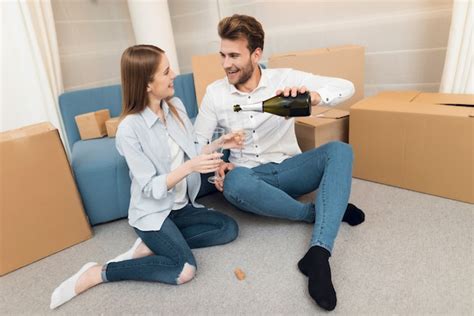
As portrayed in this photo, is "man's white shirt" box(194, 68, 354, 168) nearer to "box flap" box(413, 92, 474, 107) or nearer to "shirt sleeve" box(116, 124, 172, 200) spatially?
A: "shirt sleeve" box(116, 124, 172, 200)

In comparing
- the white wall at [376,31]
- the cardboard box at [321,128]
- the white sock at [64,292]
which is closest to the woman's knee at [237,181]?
the cardboard box at [321,128]

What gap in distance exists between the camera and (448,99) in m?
1.62

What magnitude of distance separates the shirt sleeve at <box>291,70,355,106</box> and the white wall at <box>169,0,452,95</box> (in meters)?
0.84

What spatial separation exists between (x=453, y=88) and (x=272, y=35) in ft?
4.28

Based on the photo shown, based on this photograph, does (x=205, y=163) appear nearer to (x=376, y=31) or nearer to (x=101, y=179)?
(x=101, y=179)

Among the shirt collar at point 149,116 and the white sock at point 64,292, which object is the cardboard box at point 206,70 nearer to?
the shirt collar at point 149,116

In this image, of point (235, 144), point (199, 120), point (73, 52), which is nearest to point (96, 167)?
point (199, 120)

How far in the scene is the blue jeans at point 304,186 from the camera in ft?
3.98

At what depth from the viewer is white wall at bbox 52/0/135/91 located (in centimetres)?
239

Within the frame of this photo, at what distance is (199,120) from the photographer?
1517mm

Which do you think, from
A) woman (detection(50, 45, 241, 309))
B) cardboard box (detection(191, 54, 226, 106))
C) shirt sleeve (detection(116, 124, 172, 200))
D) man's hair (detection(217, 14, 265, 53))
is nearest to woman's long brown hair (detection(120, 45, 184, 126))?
woman (detection(50, 45, 241, 309))

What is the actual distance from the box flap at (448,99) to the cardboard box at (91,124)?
1.79 m

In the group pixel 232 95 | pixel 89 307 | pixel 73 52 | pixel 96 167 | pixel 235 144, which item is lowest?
pixel 89 307

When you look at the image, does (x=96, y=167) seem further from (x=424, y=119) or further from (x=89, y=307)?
(x=424, y=119)
